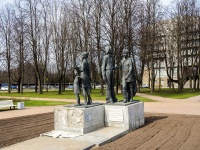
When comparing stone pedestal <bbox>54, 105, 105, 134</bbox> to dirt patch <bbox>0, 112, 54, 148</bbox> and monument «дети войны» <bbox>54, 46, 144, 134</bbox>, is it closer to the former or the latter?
monument «дети войны» <bbox>54, 46, 144, 134</bbox>

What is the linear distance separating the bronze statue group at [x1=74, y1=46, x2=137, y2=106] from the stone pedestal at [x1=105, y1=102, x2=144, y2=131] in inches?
29.8

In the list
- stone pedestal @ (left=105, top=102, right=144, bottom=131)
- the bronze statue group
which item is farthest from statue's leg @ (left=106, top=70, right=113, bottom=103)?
stone pedestal @ (left=105, top=102, right=144, bottom=131)

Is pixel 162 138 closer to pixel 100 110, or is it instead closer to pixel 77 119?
pixel 100 110

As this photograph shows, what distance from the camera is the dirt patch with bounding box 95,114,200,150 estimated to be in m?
7.16

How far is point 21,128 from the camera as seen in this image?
10344 mm

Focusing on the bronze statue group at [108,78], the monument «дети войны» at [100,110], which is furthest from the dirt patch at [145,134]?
the bronze statue group at [108,78]

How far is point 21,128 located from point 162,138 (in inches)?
218

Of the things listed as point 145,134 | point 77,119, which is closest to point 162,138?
point 145,134

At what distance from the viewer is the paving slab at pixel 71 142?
6996mm

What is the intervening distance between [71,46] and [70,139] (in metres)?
35.2

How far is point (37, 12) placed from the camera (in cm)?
4112

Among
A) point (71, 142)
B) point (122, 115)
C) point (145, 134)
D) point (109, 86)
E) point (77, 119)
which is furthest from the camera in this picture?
point (109, 86)

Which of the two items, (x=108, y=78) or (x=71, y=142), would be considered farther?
(x=108, y=78)

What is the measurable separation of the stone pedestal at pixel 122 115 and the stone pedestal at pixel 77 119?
0.73 metres
